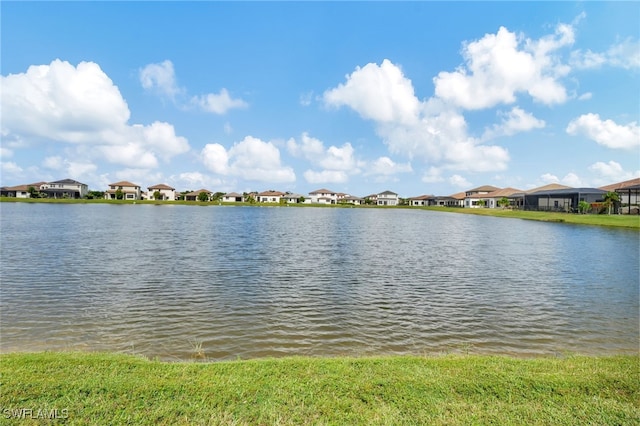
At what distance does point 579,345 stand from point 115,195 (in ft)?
556

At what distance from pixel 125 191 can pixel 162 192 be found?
15.4 meters

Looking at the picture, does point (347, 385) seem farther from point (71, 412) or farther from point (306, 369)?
point (71, 412)

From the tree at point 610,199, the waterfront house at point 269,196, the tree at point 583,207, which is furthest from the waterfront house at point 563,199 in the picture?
the waterfront house at point 269,196

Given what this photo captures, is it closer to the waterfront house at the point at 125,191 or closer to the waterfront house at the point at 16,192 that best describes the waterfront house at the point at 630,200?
the waterfront house at the point at 125,191

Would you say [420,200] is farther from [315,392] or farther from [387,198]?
[315,392]

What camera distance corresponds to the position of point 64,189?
144m

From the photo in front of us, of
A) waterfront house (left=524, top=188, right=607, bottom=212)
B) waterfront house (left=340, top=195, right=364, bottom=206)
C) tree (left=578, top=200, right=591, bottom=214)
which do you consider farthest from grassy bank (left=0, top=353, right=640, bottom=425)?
waterfront house (left=340, top=195, right=364, bottom=206)

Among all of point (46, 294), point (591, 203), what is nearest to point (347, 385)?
point (46, 294)

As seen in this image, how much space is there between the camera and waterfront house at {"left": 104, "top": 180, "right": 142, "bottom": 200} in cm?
15262

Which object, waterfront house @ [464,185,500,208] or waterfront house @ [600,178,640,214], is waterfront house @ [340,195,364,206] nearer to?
waterfront house @ [464,185,500,208]

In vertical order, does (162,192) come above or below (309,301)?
above

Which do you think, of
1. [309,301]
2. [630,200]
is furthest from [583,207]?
[309,301]

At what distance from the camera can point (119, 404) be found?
5.27 meters

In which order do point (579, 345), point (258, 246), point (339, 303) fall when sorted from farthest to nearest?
point (258, 246) → point (339, 303) → point (579, 345)
